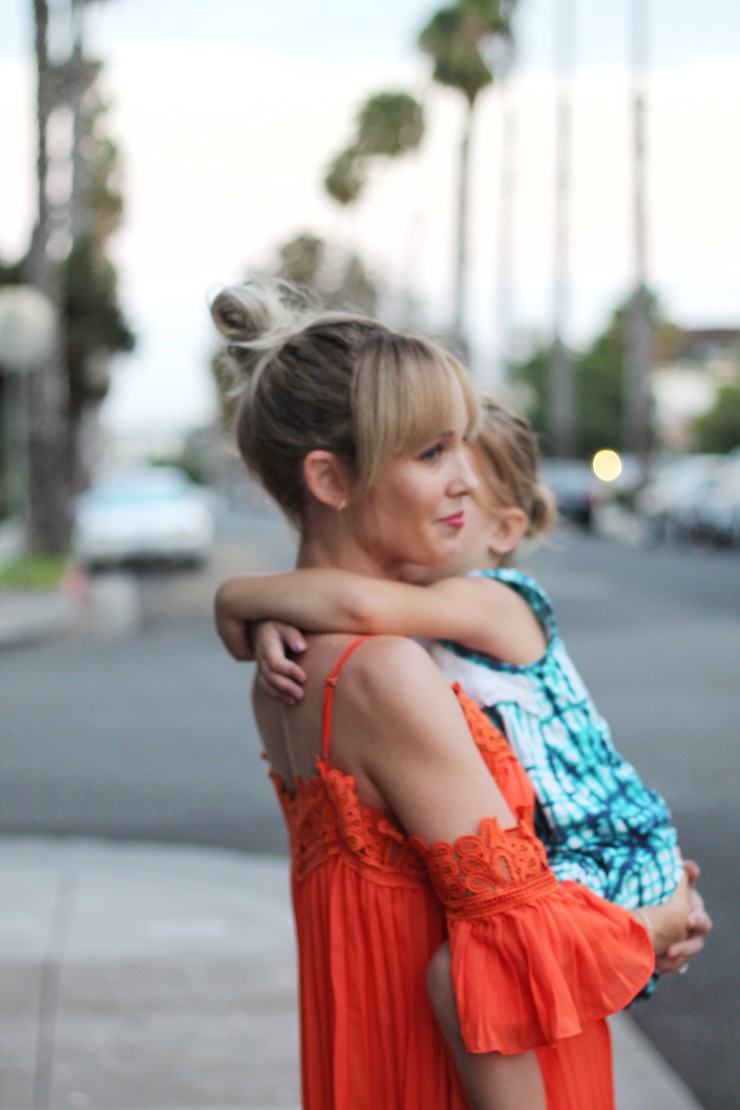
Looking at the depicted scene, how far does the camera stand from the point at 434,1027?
1.88m

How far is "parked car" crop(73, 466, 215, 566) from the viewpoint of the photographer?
22.2 metres

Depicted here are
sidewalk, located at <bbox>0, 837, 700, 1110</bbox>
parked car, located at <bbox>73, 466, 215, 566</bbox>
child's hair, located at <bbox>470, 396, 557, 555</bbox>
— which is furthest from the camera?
parked car, located at <bbox>73, 466, 215, 566</bbox>

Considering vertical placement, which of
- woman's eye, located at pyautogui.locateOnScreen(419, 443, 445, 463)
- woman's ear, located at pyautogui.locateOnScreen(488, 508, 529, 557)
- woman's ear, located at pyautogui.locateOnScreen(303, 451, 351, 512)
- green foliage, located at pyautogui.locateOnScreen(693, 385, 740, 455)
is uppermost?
green foliage, located at pyautogui.locateOnScreen(693, 385, 740, 455)

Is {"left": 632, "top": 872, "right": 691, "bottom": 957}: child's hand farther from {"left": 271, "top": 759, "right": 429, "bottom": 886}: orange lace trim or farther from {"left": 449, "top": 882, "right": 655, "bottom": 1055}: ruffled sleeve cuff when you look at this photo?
{"left": 271, "top": 759, "right": 429, "bottom": 886}: orange lace trim

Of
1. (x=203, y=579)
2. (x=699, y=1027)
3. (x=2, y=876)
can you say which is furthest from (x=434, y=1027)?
(x=203, y=579)

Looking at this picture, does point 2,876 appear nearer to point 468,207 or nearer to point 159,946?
point 159,946

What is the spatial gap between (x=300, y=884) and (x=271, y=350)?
71 centimetres

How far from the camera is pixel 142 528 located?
882 inches

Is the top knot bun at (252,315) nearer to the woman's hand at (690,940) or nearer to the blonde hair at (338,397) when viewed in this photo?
the blonde hair at (338,397)

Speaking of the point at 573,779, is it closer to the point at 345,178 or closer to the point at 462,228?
the point at 462,228

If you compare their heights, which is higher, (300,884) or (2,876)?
(300,884)

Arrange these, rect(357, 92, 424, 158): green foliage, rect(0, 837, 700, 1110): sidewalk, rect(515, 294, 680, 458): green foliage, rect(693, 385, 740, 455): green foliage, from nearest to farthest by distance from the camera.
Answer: rect(0, 837, 700, 1110): sidewalk < rect(357, 92, 424, 158): green foliage < rect(693, 385, 740, 455): green foliage < rect(515, 294, 680, 458): green foliage

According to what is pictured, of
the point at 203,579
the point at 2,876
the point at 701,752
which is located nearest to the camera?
the point at 2,876

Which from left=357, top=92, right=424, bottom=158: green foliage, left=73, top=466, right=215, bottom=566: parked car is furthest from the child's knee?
left=357, top=92, right=424, bottom=158: green foliage
